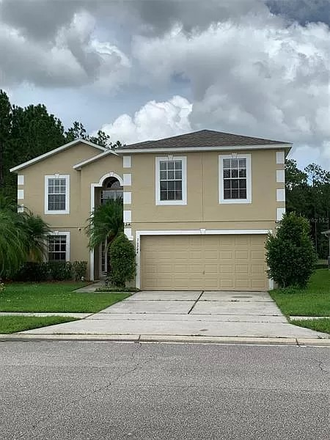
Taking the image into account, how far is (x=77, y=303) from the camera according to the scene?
50.3 feet

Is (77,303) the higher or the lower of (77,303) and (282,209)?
the lower

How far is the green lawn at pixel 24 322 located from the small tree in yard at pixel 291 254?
8847mm

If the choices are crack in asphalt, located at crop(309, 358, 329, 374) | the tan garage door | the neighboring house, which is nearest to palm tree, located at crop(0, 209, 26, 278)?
the neighboring house

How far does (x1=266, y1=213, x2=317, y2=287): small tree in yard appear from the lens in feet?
61.1

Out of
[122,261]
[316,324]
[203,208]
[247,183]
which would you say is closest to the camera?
[316,324]

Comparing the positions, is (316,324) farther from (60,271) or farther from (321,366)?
(60,271)

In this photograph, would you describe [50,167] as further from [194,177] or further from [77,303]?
[77,303]

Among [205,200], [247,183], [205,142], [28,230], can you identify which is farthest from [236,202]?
[28,230]

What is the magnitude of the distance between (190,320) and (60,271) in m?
13.6

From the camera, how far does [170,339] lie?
1027 centimetres

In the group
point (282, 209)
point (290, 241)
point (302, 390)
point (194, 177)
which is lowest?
point (302, 390)

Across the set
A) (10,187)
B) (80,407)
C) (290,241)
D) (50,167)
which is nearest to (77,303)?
(290,241)

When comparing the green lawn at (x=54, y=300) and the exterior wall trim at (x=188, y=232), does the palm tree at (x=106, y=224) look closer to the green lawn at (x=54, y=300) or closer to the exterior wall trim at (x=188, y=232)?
the exterior wall trim at (x=188, y=232)

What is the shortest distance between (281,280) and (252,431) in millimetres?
14283
